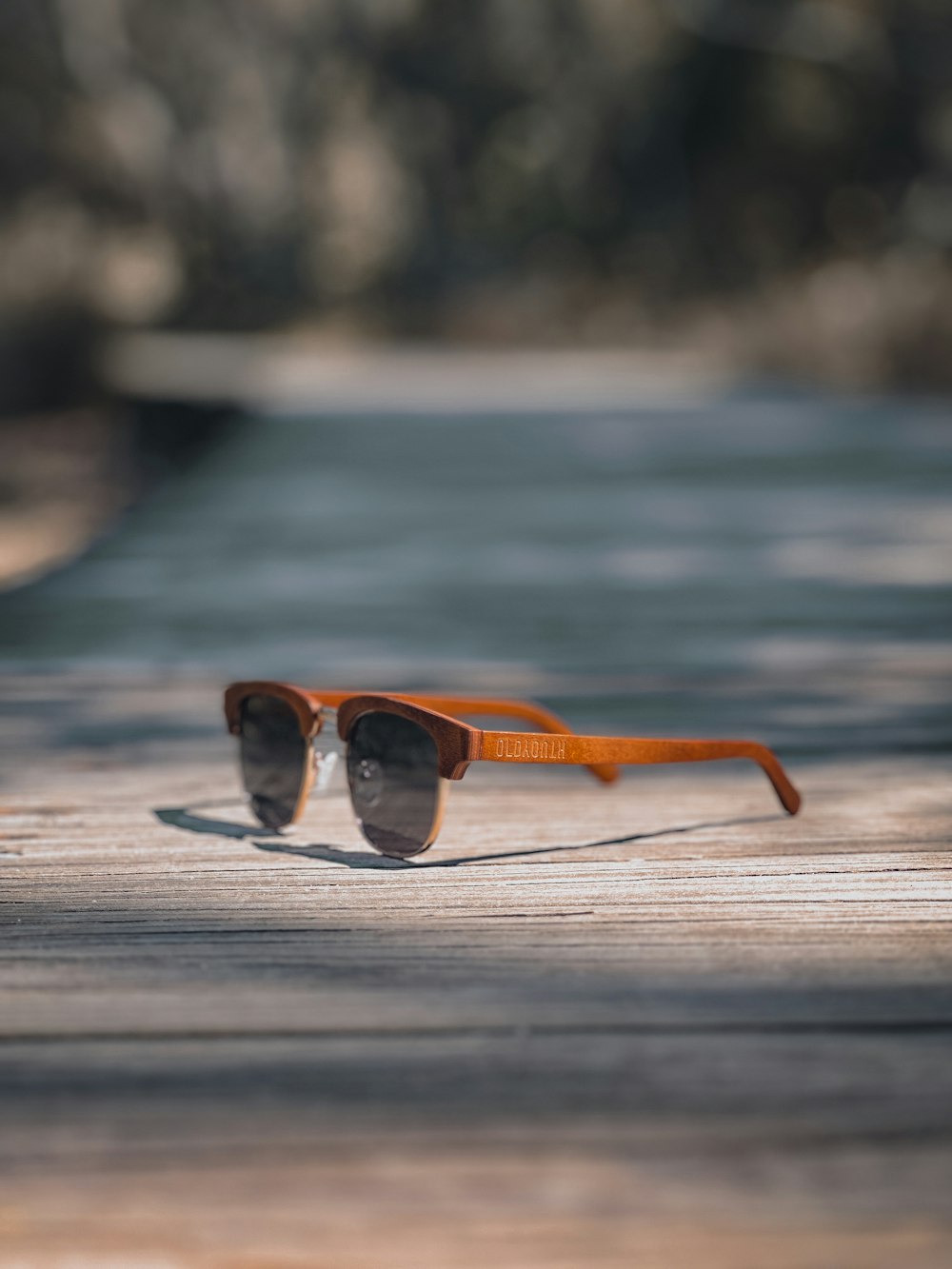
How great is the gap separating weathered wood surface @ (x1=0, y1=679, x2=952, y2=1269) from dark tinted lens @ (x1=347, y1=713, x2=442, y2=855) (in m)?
0.07

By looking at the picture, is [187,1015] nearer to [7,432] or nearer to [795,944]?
[795,944]

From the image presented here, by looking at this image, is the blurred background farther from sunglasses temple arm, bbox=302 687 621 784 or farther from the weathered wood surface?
the weathered wood surface

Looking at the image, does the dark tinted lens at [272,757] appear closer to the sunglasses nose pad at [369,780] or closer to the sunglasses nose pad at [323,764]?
the sunglasses nose pad at [323,764]

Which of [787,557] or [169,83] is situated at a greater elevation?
[169,83]

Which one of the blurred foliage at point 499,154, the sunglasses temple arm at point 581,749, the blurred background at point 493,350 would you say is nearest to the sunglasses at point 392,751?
the sunglasses temple arm at point 581,749

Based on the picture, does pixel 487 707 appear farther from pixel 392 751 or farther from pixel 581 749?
pixel 581 749

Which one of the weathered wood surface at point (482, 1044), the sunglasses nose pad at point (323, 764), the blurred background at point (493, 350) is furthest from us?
the blurred background at point (493, 350)

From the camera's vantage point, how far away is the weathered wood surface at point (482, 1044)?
3.92ft

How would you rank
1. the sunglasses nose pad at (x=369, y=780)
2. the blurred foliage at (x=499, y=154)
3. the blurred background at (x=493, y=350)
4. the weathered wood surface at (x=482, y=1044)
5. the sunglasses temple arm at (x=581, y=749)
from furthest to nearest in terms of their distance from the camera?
the blurred foliage at (x=499, y=154), the blurred background at (x=493, y=350), the sunglasses nose pad at (x=369, y=780), the sunglasses temple arm at (x=581, y=749), the weathered wood surface at (x=482, y=1044)

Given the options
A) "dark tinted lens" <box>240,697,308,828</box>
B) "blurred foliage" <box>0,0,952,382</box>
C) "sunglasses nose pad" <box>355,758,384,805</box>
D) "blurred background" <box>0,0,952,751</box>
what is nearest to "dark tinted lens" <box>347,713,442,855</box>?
"sunglasses nose pad" <box>355,758,384,805</box>

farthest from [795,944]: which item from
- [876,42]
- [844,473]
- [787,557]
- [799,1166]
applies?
[876,42]

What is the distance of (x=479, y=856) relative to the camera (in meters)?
2.12

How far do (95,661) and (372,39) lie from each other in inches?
1520

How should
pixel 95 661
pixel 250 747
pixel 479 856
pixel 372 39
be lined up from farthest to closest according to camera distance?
pixel 372 39
pixel 95 661
pixel 250 747
pixel 479 856
